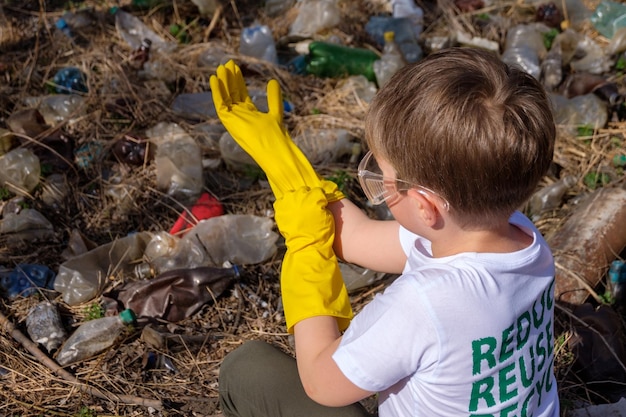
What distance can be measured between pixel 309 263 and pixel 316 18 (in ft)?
11.5

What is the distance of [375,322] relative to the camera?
1336mm

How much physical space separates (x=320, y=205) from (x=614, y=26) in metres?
3.83

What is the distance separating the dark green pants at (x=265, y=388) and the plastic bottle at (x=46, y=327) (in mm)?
1008

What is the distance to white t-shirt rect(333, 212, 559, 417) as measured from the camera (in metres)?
1.31

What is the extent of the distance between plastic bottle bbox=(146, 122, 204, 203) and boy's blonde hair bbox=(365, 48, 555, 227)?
220 cm

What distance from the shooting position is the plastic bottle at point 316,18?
4.84 m

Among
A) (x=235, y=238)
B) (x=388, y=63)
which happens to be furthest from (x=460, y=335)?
(x=388, y=63)

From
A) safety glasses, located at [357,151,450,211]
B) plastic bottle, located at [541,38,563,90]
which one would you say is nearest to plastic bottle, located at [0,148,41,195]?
safety glasses, located at [357,151,450,211]

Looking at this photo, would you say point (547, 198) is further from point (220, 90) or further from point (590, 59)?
point (220, 90)

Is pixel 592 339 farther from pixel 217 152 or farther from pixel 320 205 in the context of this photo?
pixel 217 152

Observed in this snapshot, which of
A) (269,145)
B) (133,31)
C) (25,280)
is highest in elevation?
(269,145)

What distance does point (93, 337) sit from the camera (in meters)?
2.69

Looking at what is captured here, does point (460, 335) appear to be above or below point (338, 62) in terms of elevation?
above

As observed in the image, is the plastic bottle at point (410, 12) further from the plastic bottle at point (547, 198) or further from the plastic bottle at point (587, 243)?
the plastic bottle at point (587, 243)
